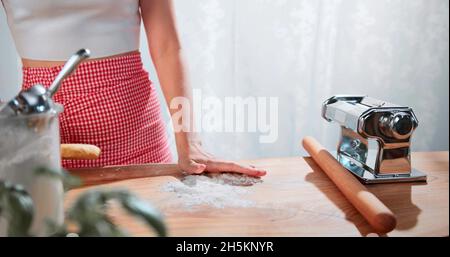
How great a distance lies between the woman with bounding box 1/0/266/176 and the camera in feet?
3.49

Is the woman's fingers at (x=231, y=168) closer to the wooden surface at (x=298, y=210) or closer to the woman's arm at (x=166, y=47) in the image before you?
the wooden surface at (x=298, y=210)

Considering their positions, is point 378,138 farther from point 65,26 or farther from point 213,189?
point 65,26

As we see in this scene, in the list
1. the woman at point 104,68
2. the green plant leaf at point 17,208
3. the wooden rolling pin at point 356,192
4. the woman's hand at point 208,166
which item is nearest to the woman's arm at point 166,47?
the woman at point 104,68

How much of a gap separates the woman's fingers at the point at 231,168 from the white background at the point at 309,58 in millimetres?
863

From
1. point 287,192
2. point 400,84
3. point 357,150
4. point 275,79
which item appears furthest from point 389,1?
point 287,192

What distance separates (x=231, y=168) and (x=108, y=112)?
0.38 metres

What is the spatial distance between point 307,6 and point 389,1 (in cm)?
32

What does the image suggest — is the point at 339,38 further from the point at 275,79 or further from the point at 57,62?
the point at 57,62

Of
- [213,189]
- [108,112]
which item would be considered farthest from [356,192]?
[108,112]

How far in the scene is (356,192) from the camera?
68 centimetres

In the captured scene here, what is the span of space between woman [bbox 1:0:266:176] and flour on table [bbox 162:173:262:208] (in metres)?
0.31

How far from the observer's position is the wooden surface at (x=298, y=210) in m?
Answer: 0.62

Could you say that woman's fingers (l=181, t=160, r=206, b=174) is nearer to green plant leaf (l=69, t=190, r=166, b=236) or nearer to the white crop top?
the white crop top

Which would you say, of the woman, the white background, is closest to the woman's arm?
the woman
